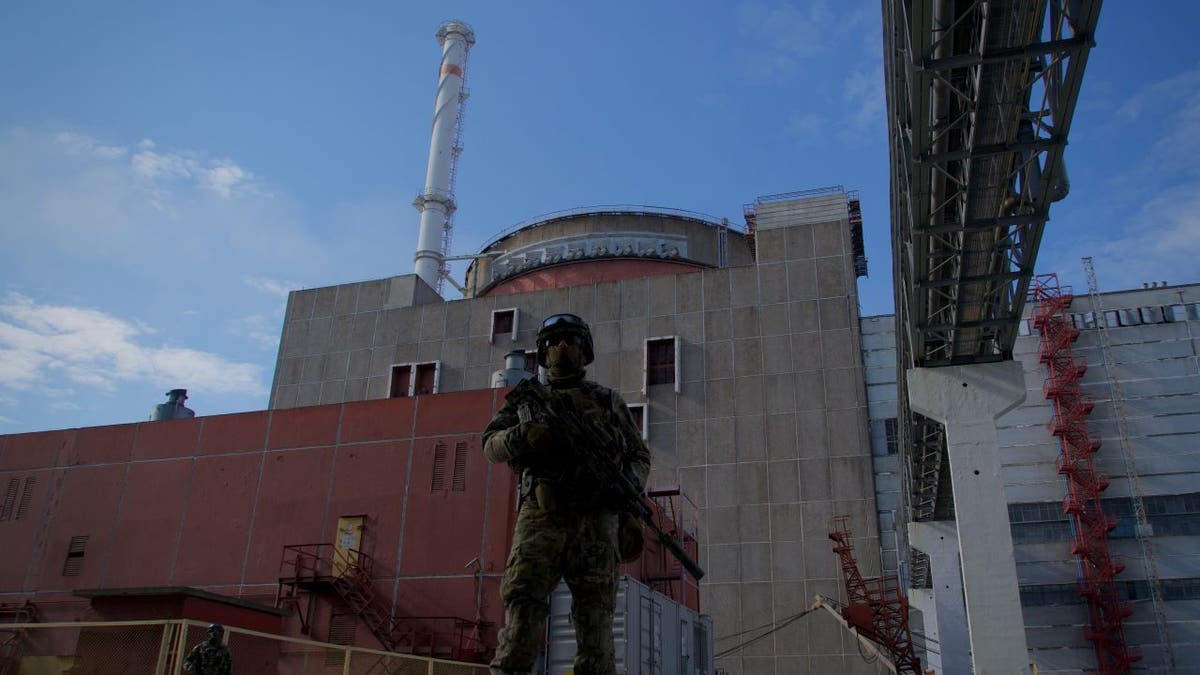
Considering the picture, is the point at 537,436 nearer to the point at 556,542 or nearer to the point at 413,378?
the point at 556,542

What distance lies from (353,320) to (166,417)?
43.3 feet

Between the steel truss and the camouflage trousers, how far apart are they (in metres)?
10.8

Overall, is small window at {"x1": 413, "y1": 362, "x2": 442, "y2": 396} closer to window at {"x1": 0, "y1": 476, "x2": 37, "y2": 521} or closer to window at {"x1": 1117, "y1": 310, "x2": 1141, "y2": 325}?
window at {"x1": 0, "y1": 476, "x2": 37, "y2": 521}

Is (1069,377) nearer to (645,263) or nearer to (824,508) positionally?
(824,508)

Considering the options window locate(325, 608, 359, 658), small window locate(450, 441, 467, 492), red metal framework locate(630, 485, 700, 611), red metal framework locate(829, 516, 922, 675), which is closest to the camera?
window locate(325, 608, 359, 658)

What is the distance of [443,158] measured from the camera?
64.6 meters

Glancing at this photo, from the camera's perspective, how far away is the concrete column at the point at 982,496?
711 inches

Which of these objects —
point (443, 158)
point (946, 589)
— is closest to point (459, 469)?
point (946, 589)

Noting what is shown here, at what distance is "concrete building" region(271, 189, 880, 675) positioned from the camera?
38.1m

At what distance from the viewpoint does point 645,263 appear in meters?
51.0

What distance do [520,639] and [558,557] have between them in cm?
62

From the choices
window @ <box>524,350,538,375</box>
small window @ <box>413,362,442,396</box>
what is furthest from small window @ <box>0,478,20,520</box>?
window @ <box>524,350,538,375</box>

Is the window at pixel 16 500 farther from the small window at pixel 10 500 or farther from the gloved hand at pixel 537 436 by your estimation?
the gloved hand at pixel 537 436

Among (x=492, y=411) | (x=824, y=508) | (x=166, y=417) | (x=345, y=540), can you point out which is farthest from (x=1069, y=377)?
(x=166, y=417)
